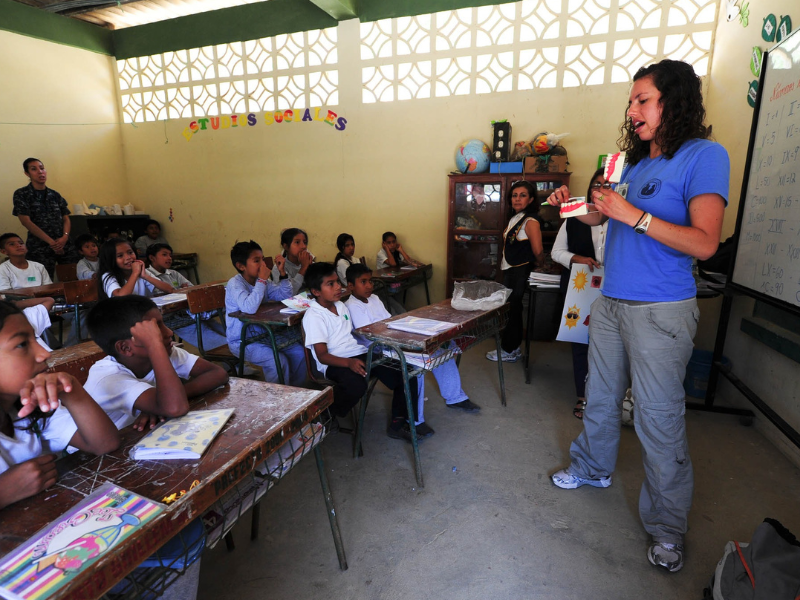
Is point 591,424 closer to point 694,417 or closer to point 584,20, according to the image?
point 694,417

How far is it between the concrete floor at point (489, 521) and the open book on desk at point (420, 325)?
70 cm

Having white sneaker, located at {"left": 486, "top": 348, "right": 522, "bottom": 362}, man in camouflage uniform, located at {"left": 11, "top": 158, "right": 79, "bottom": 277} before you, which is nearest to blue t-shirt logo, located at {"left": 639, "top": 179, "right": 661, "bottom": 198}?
white sneaker, located at {"left": 486, "top": 348, "right": 522, "bottom": 362}

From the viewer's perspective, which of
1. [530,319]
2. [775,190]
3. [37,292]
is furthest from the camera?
[37,292]

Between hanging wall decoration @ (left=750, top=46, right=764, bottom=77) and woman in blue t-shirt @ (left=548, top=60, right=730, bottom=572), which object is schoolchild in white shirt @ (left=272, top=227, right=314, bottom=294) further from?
hanging wall decoration @ (left=750, top=46, right=764, bottom=77)

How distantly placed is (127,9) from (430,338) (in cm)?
643

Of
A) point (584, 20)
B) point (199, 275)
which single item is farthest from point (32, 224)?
point (584, 20)

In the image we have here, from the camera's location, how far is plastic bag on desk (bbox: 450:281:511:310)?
2.56 metres

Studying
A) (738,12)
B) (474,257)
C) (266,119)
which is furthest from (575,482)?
(266,119)

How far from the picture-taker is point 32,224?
4566 mm

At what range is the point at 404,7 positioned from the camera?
4.64 m

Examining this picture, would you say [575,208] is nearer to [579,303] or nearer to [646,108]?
[646,108]

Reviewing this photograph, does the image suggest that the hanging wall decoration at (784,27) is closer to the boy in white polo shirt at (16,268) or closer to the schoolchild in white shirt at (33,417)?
the schoolchild in white shirt at (33,417)

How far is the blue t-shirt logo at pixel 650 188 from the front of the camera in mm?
1379

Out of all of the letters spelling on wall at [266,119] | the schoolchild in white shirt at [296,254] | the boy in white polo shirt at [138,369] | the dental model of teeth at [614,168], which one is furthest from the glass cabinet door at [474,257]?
the boy in white polo shirt at [138,369]
